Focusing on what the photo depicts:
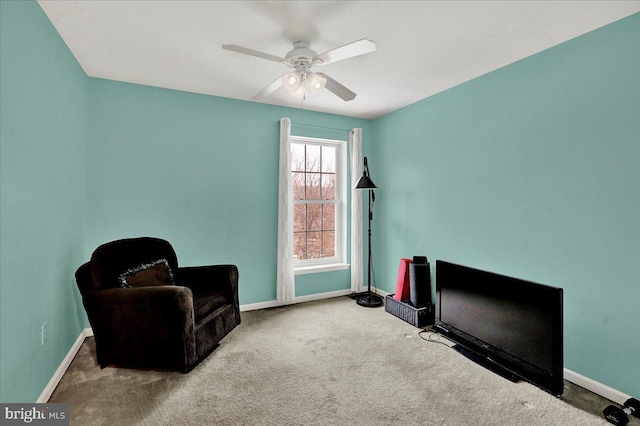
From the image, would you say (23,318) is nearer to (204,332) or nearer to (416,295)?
(204,332)

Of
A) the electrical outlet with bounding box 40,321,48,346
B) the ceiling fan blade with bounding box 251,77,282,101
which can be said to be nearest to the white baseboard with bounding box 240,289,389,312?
Answer: the electrical outlet with bounding box 40,321,48,346

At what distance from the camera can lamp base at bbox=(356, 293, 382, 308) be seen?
3859 millimetres

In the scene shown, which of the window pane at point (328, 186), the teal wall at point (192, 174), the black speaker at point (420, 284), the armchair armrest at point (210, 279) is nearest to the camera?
the armchair armrest at point (210, 279)

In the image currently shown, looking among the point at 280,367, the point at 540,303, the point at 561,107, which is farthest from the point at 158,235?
the point at 561,107

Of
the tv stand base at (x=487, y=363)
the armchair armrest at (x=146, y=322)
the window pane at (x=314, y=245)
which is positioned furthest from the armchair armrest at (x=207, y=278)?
the tv stand base at (x=487, y=363)

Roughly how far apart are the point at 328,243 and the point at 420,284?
1436 mm

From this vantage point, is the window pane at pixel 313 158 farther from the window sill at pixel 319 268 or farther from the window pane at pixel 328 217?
the window sill at pixel 319 268

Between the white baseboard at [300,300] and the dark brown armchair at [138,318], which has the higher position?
the dark brown armchair at [138,318]

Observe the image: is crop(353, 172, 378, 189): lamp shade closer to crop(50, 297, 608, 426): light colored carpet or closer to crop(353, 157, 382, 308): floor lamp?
crop(353, 157, 382, 308): floor lamp

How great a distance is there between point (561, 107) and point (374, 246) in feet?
8.71

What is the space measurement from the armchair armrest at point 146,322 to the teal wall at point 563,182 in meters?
2.62

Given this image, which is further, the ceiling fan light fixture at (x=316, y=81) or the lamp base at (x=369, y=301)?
the lamp base at (x=369, y=301)

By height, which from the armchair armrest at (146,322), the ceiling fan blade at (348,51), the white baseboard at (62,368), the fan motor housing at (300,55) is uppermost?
the fan motor housing at (300,55)

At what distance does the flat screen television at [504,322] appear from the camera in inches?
80.4
